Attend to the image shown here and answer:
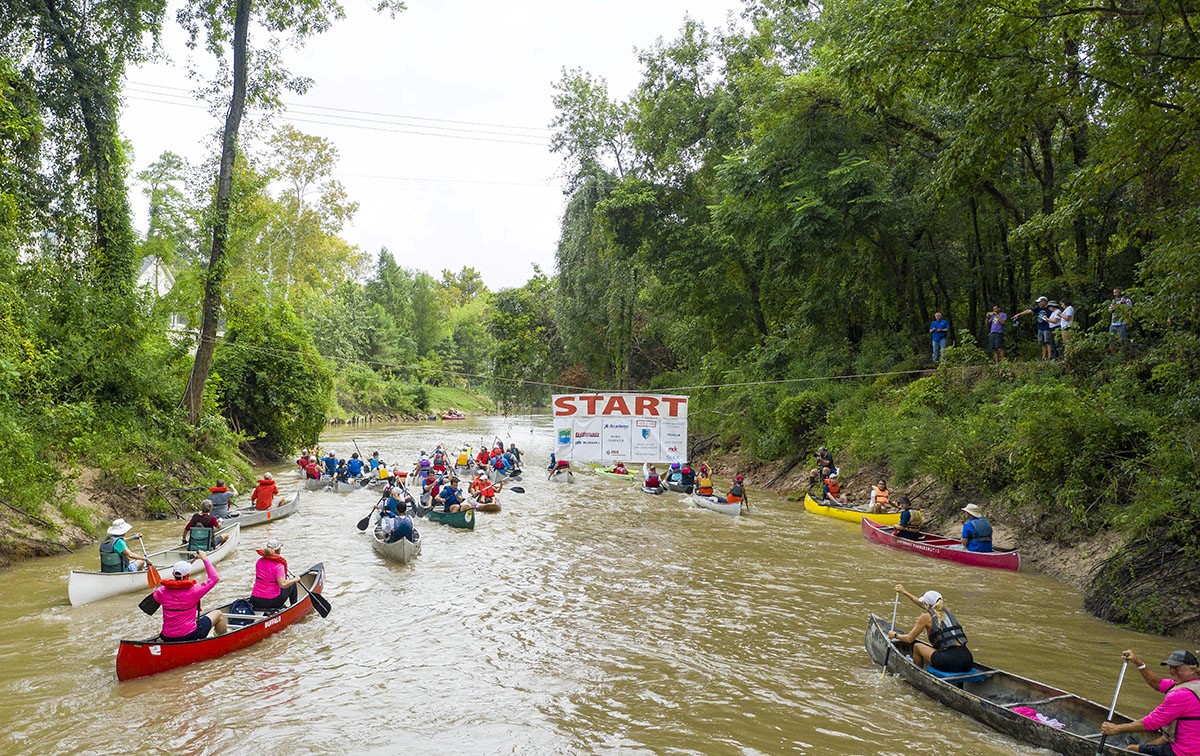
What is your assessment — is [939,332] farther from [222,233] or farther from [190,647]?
[222,233]

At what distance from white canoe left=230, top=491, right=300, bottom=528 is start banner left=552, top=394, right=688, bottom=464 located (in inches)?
333

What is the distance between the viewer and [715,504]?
2339 cm

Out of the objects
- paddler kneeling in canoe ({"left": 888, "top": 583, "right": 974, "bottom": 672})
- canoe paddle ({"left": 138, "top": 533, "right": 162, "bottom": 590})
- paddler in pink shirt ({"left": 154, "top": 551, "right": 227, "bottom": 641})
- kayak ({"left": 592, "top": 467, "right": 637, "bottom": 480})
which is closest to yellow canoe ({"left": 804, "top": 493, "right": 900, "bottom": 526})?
kayak ({"left": 592, "top": 467, "right": 637, "bottom": 480})

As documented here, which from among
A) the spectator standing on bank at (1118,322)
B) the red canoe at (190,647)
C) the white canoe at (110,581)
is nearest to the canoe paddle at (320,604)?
the red canoe at (190,647)

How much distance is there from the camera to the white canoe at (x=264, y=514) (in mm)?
19719

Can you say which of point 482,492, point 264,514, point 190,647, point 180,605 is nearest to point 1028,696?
point 190,647

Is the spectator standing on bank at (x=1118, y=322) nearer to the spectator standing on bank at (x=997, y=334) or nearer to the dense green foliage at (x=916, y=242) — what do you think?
the dense green foliage at (x=916, y=242)

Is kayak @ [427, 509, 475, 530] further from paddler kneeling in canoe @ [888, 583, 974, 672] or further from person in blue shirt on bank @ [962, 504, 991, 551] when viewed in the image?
paddler kneeling in canoe @ [888, 583, 974, 672]

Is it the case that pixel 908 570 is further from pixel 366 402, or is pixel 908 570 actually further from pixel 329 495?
pixel 366 402

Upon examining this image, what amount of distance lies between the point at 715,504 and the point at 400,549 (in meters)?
10.7

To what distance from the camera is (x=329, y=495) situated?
27.1 meters

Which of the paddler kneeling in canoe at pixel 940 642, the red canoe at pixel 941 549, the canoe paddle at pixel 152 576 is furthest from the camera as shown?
the red canoe at pixel 941 549

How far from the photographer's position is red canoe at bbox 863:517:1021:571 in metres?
15.7

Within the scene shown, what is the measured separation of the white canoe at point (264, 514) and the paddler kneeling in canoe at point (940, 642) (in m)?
15.7
